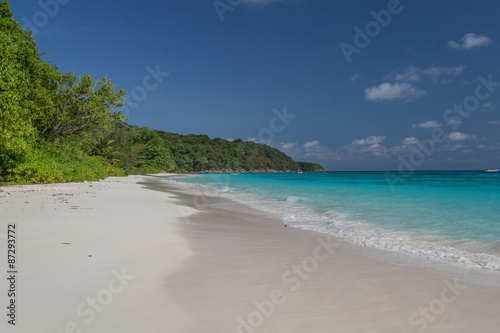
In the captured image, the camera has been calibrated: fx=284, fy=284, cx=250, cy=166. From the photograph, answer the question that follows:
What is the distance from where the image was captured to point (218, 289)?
3.58 metres

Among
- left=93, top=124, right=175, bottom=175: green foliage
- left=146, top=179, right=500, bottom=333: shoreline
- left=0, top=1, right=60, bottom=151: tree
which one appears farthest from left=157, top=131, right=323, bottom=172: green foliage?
left=146, top=179, right=500, bottom=333: shoreline

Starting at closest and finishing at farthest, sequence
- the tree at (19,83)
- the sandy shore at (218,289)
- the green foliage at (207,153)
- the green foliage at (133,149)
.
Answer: the sandy shore at (218,289) → the tree at (19,83) → the green foliage at (133,149) → the green foliage at (207,153)

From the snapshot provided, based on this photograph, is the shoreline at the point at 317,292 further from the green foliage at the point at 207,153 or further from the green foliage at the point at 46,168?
the green foliage at the point at 207,153

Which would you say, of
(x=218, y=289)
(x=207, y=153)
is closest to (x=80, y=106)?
(x=218, y=289)

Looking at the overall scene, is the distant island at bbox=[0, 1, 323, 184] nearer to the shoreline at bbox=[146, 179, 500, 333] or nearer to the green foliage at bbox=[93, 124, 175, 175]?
the shoreline at bbox=[146, 179, 500, 333]

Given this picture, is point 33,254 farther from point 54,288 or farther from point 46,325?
point 46,325

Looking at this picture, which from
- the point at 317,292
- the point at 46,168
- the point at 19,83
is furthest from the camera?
the point at 46,168

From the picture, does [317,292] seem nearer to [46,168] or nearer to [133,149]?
[46,168]

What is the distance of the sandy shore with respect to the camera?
276cm

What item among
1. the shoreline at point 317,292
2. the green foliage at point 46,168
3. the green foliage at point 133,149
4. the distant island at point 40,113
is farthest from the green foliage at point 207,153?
the shoreline at point 317,292

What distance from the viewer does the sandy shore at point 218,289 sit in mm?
2764

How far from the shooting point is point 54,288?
3273 millimetres

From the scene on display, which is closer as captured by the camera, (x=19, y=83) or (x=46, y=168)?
(x=19, y=83)

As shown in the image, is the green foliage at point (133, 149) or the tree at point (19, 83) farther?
the green foliage at point (133, 149)
